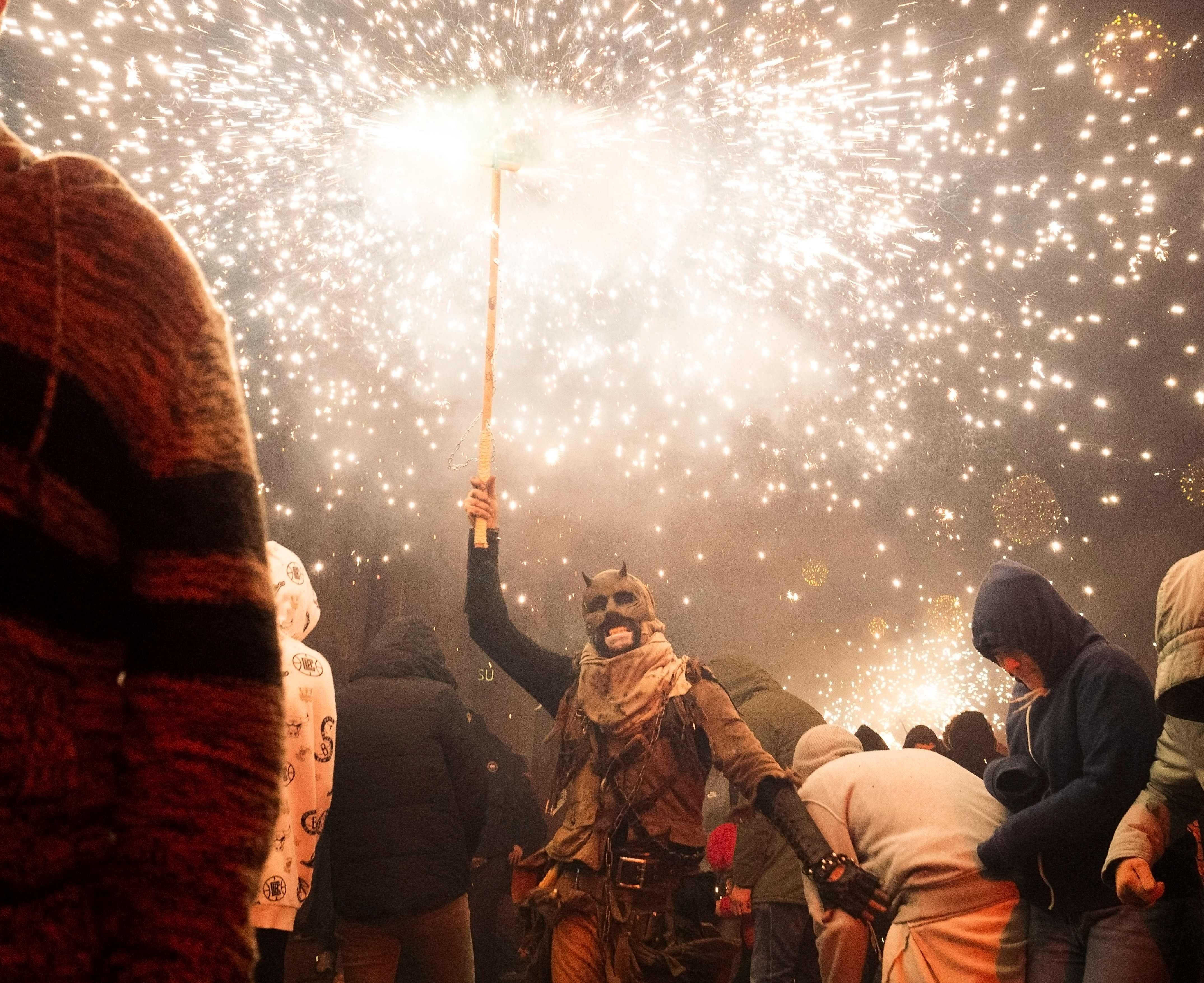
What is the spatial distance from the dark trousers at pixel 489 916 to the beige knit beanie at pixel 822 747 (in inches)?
117

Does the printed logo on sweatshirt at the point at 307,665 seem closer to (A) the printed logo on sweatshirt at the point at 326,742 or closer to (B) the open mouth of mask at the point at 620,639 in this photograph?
(A) the printed logo on sweatshirt at the point at 326,742

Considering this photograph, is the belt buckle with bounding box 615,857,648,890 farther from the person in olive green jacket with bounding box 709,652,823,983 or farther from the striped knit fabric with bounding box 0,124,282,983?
the striped knit fabric with bounding box 0,124,282,983

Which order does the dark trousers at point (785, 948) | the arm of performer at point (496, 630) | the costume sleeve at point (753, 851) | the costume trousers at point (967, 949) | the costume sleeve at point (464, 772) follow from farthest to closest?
the costume sleeve at point (753, 851)
the dark trousers at point (785, 948)
the arm of performer at point (496, 630)
the costume sleeve at point (464, 772)
the costume trousers at point (967, 949)

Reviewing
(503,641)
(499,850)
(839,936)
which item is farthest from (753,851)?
(499,850)

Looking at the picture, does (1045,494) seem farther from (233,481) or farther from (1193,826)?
(233,481)

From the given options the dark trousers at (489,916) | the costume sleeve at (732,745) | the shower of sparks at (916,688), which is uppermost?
the costume sleeve at (732,745)

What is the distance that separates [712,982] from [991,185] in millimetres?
9846

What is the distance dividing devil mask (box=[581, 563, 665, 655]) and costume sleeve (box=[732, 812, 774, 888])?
4.75ft

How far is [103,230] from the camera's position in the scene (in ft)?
2.96

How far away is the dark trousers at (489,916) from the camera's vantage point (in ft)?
19.5

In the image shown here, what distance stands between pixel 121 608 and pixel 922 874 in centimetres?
290

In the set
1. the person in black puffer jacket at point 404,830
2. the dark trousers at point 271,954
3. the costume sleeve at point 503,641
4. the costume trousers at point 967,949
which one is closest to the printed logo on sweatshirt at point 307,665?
the person in black puffer jacket at point 404,830

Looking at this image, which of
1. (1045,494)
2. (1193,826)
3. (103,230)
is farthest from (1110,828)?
(1045,494)

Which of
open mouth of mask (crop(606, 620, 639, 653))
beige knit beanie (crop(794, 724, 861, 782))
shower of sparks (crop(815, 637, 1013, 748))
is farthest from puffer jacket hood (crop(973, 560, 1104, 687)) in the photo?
shower of sparks (crop(815, 637, 1013, 748))
